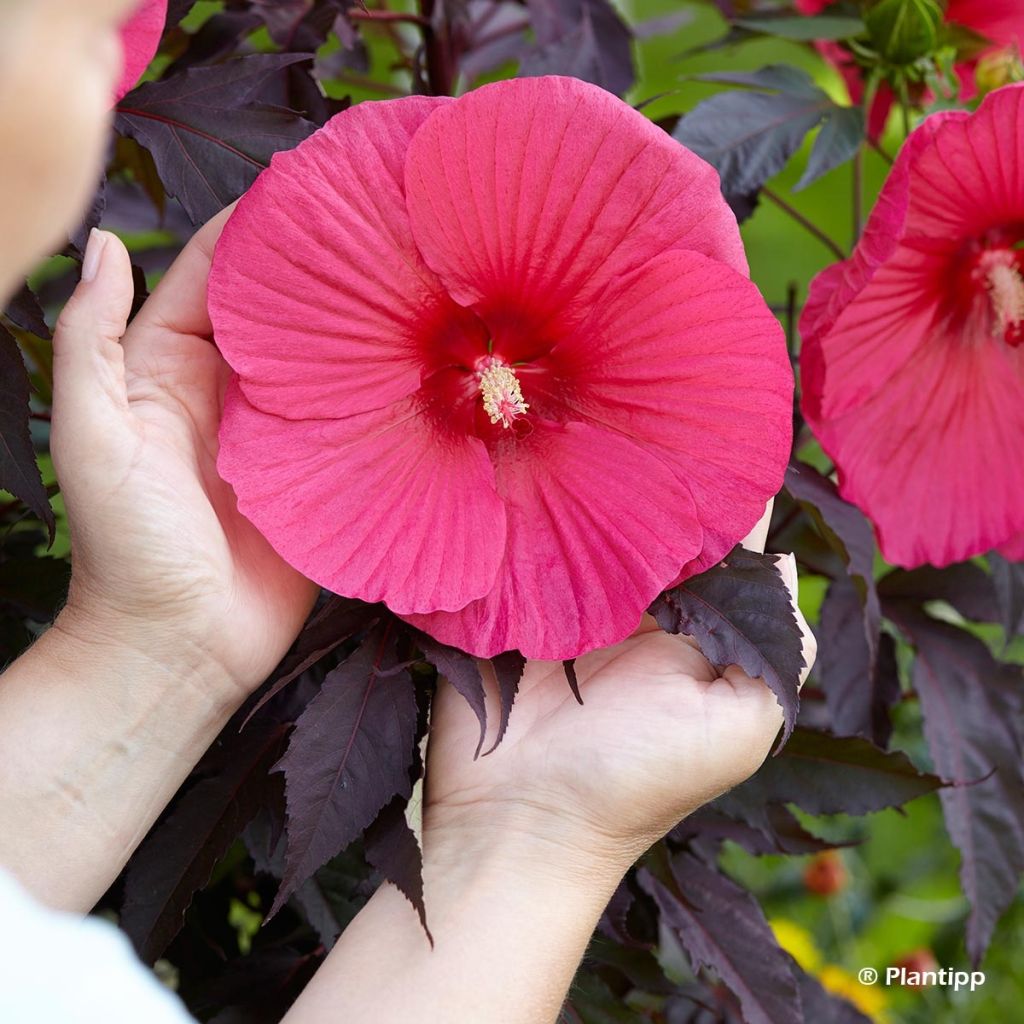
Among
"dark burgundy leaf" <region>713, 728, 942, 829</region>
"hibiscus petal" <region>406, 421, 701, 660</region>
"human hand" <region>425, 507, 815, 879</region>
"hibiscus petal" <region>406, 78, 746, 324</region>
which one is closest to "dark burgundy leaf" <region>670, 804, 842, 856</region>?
"dark burgundy leaf" <region>713, 728, 942, 829</region>

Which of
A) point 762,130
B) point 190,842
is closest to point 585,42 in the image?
point 762,130

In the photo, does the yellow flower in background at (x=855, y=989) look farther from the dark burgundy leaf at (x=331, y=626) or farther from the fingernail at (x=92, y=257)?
the fingernail at (x=92, y=257)

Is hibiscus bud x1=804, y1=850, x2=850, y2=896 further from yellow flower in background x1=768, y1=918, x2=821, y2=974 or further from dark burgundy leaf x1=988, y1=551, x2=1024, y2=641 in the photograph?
dark burgundy leaf x1=988, y1=551, x2=1024, y2=641

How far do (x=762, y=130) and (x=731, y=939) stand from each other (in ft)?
1.72

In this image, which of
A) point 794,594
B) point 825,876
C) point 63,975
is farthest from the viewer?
point 825,876

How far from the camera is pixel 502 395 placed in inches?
24.0

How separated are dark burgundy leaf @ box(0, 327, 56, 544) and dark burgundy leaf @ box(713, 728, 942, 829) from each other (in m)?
0.46

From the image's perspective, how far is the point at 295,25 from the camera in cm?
75

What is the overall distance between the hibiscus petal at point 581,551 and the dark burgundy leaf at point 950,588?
39cm

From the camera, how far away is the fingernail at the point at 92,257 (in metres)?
0.57

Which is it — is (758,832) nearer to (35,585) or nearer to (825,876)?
(35,585)

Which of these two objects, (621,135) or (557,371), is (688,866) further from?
(621,135)

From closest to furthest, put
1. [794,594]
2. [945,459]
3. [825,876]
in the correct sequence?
1. [794,594]
2. [945,459]
3. [825,876]

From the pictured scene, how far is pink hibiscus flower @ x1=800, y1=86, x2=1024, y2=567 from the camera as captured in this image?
697 mm
